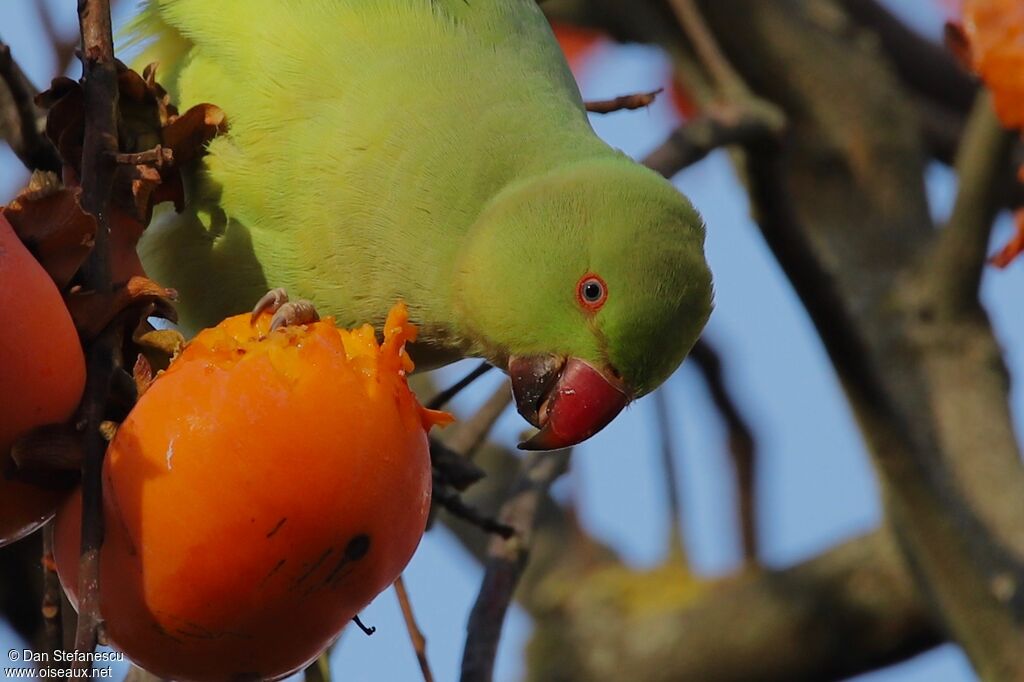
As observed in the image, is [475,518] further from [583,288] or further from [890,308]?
[890,308]

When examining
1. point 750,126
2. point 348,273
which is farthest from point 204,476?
point 750,126

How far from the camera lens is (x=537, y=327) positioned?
260cm

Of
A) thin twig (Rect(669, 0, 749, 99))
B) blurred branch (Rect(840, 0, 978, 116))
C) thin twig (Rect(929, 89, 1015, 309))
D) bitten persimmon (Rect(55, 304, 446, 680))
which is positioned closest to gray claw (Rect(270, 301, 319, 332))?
bitten persimmon (Rect(55, 304, 446, 680))

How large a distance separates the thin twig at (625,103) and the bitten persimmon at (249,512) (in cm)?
144

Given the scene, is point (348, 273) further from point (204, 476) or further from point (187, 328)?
point (204, 476)

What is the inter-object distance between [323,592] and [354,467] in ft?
0.43

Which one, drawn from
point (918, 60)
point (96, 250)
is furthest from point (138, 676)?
point (918, 60)

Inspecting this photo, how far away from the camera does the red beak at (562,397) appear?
2.57 meters

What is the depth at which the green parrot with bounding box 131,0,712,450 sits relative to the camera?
2.55m

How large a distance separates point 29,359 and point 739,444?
3.41m

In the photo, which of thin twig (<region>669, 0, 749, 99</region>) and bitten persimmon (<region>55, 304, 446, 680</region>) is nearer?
bitten persimmon (<region>55, 304, 446, 680</region>)

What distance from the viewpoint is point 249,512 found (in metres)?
1.38

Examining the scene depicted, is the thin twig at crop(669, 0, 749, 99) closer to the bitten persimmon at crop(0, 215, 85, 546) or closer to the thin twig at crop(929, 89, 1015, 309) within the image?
the thin twig at crop(929, 89, 1015, 309)

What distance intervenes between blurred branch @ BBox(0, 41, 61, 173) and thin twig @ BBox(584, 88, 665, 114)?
1091 millimetres
